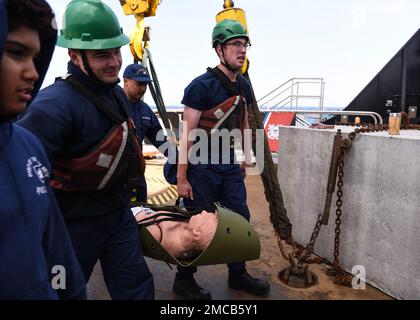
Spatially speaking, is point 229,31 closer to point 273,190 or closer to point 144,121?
point 273,190

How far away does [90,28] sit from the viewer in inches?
80.0

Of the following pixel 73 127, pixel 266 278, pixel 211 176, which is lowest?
pixel 266 278

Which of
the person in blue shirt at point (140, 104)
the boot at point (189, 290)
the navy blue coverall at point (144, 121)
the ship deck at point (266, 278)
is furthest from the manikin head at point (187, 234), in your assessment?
the navy blue coverall at point (144, 121)

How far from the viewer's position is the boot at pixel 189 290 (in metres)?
3.16

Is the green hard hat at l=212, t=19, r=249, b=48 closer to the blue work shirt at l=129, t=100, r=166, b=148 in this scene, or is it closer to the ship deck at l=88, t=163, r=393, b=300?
the blue work shirt at l=129, t=100, r=166, b=148

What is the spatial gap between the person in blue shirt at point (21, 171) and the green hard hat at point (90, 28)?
0.82m

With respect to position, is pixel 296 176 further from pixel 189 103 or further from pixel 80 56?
pixel 80 56

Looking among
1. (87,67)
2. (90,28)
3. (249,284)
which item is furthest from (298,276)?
(90,28)

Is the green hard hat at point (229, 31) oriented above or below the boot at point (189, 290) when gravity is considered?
above

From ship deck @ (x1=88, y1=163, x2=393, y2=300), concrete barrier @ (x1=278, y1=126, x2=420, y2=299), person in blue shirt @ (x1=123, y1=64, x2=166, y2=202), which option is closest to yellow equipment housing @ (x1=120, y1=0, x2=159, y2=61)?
person in blue shirt @ (x1=123, y1=64, x2=166, y2=202)

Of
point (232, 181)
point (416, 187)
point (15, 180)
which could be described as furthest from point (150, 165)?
point (15, 180)

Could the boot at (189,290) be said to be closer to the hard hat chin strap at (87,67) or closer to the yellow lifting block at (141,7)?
the hard hat chin strap at (87,67)

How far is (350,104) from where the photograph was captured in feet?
31.5

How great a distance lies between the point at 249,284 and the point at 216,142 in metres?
1.36
